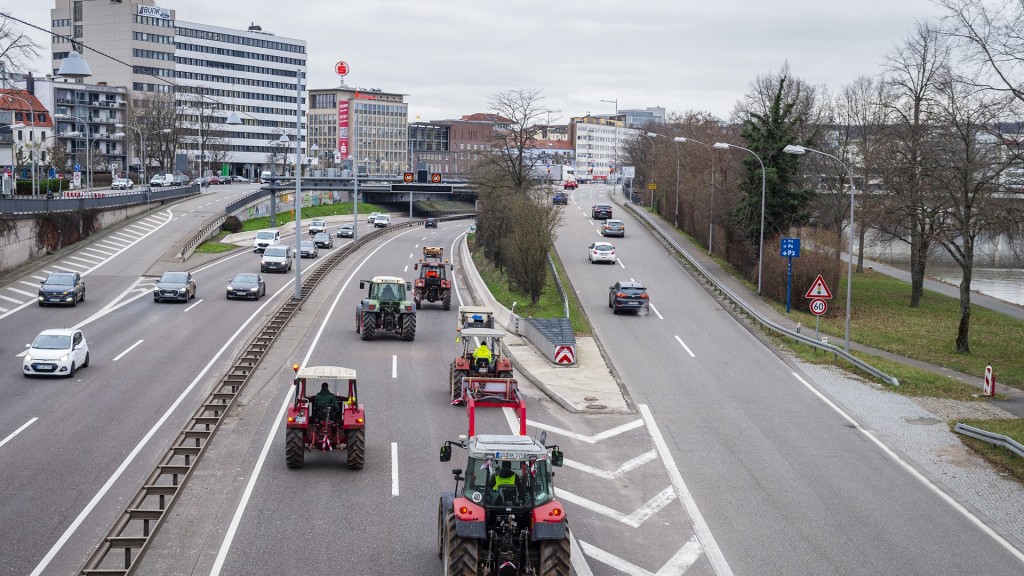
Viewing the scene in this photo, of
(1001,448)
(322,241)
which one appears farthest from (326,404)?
(322,241)

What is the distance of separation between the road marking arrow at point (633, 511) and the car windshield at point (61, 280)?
33556 mm

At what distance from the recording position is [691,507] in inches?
727

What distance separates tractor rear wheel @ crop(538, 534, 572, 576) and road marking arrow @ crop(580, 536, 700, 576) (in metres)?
2.57

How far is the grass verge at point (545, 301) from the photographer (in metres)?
40.7

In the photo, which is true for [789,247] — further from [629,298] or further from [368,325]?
[368,325]

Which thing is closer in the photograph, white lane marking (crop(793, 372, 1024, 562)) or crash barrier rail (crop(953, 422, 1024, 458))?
white lane marking (crop(793, 372, 1024, 562))

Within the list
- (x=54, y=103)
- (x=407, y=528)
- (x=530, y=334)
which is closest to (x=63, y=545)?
(x=407, y=528)

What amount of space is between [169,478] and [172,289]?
93.9 ft

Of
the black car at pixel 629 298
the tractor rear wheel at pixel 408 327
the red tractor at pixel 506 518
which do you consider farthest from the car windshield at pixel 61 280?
the red tractor at pixel 506 518

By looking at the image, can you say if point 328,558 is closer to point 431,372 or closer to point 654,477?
point 654,477

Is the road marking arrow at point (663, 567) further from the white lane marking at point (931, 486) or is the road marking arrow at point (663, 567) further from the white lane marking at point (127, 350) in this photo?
the white lane marking at point (127, 350)

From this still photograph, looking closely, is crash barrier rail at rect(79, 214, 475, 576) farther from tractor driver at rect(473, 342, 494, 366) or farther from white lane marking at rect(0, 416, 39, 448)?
tractor driver at rect(473, 342, 494, 366)

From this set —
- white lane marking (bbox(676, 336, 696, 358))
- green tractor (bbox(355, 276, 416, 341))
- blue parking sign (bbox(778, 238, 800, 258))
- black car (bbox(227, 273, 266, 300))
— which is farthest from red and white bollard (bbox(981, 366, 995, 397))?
black car (bbox(227, 273, 266, 300))

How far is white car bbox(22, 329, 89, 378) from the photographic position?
28.7m
